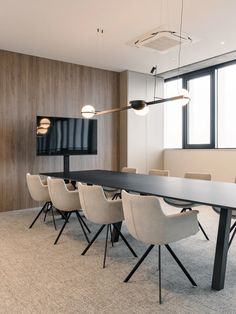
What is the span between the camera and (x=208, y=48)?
5.23m

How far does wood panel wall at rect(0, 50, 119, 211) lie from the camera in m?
5.38

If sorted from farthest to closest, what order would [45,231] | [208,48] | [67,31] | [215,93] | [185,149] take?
[185,149], [215,93], [208,48], [67,31], [45,231]

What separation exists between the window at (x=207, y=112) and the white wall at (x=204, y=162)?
0.87 ft

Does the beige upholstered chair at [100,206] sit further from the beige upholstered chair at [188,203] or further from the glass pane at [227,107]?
the glass pane at [227,107]

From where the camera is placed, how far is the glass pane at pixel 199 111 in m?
6.53

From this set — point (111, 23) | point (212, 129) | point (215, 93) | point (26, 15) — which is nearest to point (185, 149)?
point (212, 129)

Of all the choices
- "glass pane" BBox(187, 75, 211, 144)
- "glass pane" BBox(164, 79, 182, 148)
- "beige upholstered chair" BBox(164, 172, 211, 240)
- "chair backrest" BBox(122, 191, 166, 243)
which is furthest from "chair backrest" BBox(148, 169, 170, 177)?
"glass pane" BBox(164, 79, 182, 148)

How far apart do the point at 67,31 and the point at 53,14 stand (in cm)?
59

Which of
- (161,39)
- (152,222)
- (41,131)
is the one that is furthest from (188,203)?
(41,131)

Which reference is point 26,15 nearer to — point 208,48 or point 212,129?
point 208,48

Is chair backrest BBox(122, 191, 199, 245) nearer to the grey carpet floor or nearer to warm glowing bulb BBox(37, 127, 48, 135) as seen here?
the grey carpet floor

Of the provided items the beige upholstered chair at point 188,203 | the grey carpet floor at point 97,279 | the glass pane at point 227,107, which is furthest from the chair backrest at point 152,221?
the glass pane at point 227,107

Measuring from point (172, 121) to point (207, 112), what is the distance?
117cm

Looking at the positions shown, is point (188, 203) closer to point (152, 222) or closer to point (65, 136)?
point (152, 222)
